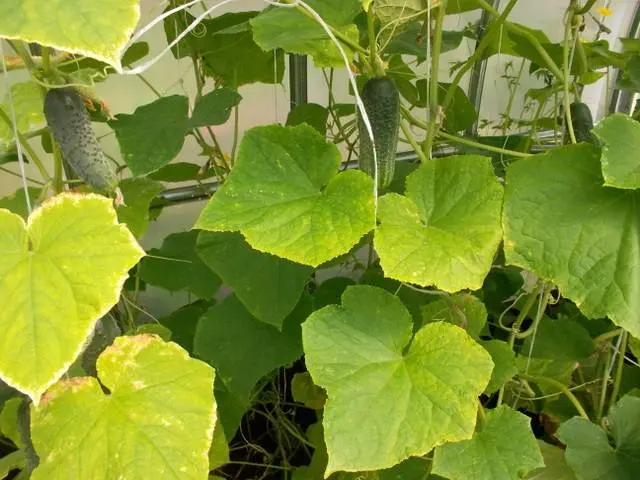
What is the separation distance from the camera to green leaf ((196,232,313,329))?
2.71 ft

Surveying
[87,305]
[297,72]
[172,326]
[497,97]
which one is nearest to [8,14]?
[87,305]

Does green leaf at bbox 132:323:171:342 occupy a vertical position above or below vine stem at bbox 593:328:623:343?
above

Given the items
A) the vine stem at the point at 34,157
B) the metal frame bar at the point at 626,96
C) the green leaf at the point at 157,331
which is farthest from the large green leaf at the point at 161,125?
the metal frame bar at the point at 626,96

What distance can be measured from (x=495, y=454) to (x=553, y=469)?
266mm

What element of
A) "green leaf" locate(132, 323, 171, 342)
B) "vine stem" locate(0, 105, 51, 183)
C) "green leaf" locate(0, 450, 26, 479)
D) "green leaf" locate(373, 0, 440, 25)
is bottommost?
"green leaf" locate(0, 450, 26, 479)

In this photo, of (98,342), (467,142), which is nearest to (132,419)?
(98,342)

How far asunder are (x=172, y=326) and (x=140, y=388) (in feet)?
1.59

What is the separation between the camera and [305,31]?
716mm

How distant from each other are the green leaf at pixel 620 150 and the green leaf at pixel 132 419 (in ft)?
Answer: 1.46

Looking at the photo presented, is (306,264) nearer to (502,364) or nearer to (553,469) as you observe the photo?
(502,364)

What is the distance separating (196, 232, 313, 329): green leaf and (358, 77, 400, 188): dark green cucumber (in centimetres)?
19

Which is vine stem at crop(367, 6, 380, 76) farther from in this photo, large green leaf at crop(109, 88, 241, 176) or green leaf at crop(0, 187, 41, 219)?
green leaf at crop(0, 187, 41, 219)

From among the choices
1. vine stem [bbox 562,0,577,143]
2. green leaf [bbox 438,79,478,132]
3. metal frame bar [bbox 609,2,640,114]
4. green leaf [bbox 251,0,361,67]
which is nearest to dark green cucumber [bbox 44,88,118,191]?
green leaf [bbox 251,0,361,67]

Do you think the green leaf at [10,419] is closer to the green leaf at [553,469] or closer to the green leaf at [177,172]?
the green leaf at [177,172]
